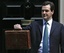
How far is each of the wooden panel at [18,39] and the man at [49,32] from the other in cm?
10

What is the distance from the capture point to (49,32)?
5.45 metres

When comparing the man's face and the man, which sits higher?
the man's face

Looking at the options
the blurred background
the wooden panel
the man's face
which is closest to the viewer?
the man's face

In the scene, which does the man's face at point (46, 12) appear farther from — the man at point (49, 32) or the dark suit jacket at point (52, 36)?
the dark suit jacket at point (52, 36)

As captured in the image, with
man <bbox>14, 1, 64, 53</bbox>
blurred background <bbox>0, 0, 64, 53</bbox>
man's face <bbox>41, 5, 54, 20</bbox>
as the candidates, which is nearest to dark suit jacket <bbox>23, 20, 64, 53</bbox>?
man <bbox>14, 1, 64, 53</bbox>

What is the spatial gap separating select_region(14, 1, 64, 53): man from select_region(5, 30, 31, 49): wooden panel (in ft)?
0.31

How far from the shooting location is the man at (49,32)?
5.39 meters

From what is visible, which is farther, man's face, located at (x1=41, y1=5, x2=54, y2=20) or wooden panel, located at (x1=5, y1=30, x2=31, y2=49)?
wooden panel, located at (x1=5, y1=30, x2=31, y2=49)

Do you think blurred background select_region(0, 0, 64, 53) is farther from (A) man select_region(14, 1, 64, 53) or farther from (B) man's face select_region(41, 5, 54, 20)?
(B) man's face select_region(41, 5, 54, 20)

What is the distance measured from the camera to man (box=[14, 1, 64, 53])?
5.39 m

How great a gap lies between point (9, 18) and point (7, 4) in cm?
33

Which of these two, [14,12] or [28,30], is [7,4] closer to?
[14,12]

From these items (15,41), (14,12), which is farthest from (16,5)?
(15,41)

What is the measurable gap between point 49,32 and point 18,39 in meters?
0.53
